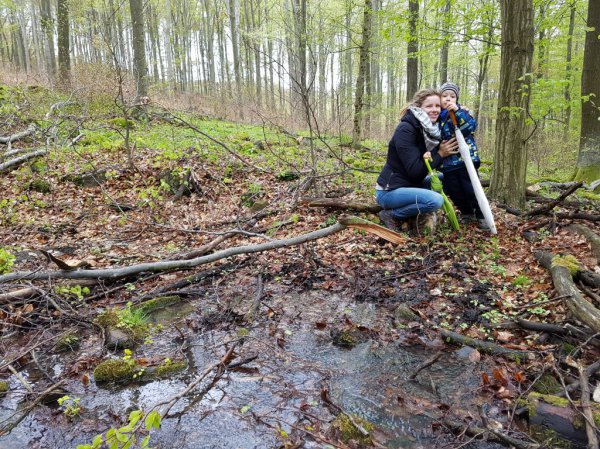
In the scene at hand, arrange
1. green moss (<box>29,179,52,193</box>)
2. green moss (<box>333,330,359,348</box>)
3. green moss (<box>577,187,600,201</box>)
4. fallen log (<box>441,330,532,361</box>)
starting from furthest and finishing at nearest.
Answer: green moss (<box>29,179,52,193</box>) < green moss (<box>577,187,600,201</box>) < green moss (<box>333,330,359,348</box>) < fallen log (<box>441,330,532,361</box>)

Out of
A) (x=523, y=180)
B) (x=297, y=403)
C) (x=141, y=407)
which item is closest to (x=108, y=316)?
(x=141, y=407)

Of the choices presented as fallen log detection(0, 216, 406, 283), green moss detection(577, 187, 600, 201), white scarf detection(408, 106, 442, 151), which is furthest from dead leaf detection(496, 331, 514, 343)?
green moss detection(577, 187, 600, 201)

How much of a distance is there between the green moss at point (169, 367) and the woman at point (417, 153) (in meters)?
3.19

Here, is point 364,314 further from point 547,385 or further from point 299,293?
point 547,385

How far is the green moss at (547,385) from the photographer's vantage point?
7.92ft

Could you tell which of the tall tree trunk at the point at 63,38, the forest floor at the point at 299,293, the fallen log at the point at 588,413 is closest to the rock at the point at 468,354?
the forest floor at the point at 299,293

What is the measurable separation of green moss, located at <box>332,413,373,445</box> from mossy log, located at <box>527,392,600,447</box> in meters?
0.92

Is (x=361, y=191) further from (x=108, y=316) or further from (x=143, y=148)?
(x=143, y=148)

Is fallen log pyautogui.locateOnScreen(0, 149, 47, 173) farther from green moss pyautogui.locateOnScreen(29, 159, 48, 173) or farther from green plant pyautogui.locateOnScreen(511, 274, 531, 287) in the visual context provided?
green plant pyautogui.locateOnScreen(511, 274, 531, 287)

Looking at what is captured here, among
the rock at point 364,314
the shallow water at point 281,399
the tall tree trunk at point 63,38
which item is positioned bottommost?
the shallow water at point 281,399

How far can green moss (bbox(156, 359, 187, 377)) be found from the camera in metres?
2.93

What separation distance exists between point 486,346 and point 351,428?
1342 mm

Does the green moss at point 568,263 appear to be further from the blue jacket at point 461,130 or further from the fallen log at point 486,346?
the blue jacket at point 461,130

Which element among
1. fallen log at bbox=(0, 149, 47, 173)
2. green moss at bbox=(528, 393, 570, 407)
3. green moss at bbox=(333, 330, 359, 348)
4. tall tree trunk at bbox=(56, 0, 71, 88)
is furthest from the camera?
tall tree trunk at bbox=(56, 0, 71, 88)
